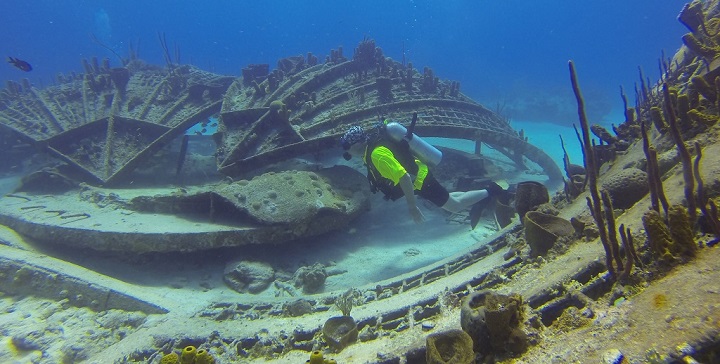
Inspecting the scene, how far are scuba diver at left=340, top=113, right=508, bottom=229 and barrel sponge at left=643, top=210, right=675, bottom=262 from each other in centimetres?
366

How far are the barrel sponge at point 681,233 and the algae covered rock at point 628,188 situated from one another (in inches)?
56.6

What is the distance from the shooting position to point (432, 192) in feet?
22.8

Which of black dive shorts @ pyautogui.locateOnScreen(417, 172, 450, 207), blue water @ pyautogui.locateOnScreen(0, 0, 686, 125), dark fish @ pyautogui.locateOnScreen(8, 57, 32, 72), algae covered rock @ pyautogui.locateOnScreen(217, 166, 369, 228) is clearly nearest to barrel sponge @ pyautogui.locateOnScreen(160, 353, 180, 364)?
algae covered rock @ pyautogui.locateOnScreen(217, 166, 369, 228)

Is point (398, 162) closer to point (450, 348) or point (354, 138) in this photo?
point (354, 138)

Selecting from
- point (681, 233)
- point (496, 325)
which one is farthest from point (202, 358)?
point (681, 233)

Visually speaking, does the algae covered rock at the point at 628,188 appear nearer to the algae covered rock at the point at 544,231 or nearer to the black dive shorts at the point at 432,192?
the algae covered rock at the point at 544,231

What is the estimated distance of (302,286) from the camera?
5.95 metres

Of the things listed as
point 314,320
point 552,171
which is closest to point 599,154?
point 314,320

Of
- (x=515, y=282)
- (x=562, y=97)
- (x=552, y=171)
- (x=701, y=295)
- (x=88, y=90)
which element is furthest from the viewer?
(x=562, y=97)

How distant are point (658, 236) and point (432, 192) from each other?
4.64 meters

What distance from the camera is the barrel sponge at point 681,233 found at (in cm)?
226

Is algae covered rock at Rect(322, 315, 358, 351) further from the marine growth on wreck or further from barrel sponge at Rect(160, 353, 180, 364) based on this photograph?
barrel sponge at Rect(160, 353, 180, 364)

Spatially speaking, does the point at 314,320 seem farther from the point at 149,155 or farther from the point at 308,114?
the point at 149,155

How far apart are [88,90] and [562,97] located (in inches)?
1420
